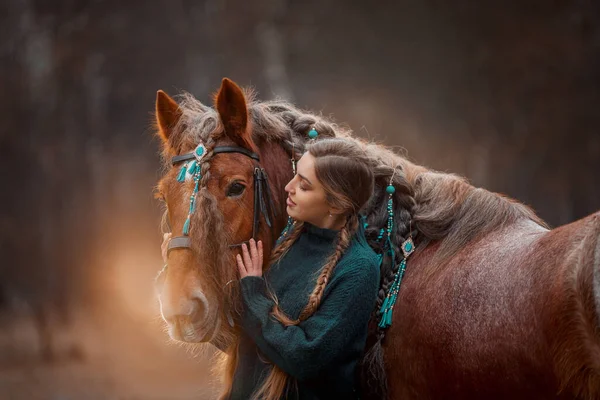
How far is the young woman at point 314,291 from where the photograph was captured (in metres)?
1.59

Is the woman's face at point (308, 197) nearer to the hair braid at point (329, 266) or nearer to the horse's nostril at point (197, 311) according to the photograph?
the hair braid at point (329, 266)

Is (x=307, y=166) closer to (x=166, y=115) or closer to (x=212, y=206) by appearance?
(x=212, y=206)

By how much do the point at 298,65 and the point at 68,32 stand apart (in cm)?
232

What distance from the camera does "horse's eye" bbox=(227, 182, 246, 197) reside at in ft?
6.00

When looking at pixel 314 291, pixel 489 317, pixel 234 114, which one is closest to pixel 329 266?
pixel 314 291

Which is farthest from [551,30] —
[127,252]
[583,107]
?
[127,252]

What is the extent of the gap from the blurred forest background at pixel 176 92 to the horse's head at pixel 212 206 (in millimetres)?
4019

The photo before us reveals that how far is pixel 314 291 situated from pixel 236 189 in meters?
0.40

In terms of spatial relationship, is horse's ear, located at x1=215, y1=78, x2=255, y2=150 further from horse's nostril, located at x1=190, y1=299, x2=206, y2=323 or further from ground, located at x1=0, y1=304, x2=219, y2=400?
ground, located at x1=0, y1=304, x2=219, y2=400

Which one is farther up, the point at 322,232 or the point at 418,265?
the point at 322,232

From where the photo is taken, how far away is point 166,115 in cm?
204

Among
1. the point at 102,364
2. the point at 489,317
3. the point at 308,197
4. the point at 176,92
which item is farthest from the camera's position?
the point at 176,92

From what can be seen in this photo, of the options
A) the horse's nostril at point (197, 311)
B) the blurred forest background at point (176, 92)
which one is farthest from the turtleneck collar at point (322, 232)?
the blurred forest background at point (176, 92)

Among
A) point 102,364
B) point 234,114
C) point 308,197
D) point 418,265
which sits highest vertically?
point 234,114
